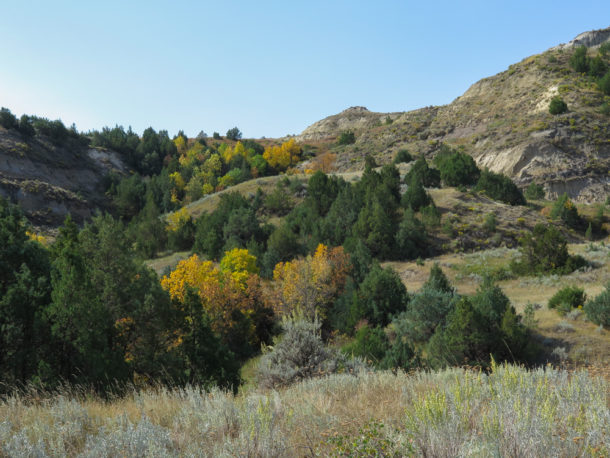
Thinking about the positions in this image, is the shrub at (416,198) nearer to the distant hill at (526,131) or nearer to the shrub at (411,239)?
the shrub at (411,239)

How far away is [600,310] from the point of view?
53.6ft

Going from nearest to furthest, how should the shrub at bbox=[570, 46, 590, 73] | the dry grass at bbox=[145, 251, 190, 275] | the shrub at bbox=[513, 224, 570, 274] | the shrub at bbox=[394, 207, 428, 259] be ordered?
the shrub at bbox=[513, 224, 570, 274] < the shrub at bbox=[394, 207, 428, 259] < the dry grass at bbox=[145, 251, 190, 275] < the shrub at bbox=[570, 46, 590, 73]

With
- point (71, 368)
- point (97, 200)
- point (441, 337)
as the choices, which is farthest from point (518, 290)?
point (97, 200)

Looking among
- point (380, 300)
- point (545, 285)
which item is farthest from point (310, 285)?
point (545, 285)

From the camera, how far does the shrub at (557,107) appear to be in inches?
2261

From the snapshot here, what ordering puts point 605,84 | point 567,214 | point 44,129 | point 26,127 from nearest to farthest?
point 567,214, point 605,84, point 26,127, point 44,129

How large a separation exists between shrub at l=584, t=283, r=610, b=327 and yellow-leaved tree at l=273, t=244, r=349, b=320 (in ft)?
55.3

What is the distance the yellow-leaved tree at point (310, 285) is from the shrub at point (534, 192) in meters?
32.5

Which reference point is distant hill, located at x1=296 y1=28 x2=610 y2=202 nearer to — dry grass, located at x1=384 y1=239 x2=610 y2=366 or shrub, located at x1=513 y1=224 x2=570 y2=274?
dry grass, located at x1=384 y1=239 x2=610 y2=366

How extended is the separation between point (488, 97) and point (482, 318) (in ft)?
245

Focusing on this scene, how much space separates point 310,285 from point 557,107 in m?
53.1

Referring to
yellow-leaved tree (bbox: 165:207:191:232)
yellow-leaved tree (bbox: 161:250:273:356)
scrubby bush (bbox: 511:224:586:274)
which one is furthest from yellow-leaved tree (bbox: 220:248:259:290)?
scrubby bush (bbox: 511:224:586:274)

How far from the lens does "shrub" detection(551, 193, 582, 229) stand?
136 feet

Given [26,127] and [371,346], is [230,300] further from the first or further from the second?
[26,127]
